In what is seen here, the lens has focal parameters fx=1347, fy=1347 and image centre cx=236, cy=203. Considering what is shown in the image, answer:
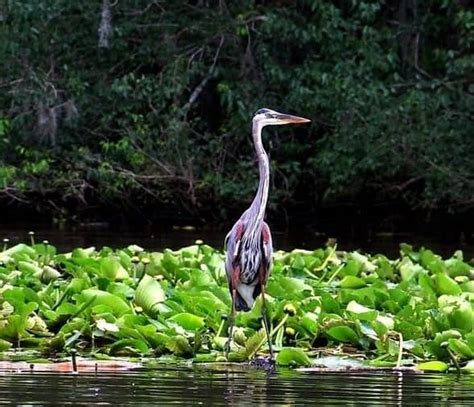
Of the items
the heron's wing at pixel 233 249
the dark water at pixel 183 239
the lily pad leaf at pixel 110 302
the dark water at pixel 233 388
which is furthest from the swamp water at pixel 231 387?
the dark water at pixel 183 239

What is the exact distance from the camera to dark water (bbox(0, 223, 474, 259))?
15836mm

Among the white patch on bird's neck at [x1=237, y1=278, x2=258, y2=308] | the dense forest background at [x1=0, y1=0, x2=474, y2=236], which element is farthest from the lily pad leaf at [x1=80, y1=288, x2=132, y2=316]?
the dense forest background at [x1=0, y1=0, x2=474, y2=236]

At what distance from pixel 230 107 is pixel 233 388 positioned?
14.2 m

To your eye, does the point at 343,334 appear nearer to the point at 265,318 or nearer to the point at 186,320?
the point at 265,318

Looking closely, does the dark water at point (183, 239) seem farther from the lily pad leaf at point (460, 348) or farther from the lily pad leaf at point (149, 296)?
the lily pad leaf at point (460, 348)

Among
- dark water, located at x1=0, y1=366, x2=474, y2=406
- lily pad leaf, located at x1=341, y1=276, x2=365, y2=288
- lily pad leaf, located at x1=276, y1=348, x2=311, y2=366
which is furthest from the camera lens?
lily pad leaf, located at x1=341, y1=276, x2=365, y2=288

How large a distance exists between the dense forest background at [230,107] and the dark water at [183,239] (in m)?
0.96

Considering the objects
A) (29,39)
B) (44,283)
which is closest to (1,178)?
(29,39)

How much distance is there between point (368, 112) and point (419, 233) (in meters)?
1.93

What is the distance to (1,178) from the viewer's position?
19062 millimetres

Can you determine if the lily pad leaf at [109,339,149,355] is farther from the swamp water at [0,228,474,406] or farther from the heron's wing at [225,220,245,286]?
the heron's wing at [225,220,245,286]

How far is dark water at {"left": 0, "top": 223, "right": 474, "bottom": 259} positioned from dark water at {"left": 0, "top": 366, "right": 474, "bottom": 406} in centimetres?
842

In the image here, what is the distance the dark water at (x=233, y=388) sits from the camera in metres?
5.43

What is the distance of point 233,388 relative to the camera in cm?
586
